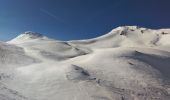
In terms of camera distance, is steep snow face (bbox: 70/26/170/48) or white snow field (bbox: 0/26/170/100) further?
steep snow face (bbox: 70/26/170/48)

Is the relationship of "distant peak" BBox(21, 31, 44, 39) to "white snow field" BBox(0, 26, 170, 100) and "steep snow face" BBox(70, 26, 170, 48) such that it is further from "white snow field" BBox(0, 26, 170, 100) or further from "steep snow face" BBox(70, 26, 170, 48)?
"white snow field" BBox(0, 26, 170, 100)

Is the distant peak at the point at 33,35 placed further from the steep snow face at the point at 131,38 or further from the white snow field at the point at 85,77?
the white snow field at the point at 85,77

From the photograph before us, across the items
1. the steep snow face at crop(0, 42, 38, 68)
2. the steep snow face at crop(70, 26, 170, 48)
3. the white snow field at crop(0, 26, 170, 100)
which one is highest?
the steep snow face at crop(70, 26, 170, 48)

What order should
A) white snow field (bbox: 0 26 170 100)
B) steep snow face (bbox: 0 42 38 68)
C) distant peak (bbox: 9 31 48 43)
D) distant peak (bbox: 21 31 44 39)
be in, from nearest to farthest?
white snow field (bbox: 0 26 170 100) < steep snow face (bbox: 0 42 38 68) < distant peak (bbox: 9 31 48 43) < distant peak (bbox: 21 31 44 39)

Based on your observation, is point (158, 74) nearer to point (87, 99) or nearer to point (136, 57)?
point (136, 57)

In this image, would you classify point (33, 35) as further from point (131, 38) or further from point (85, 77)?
point (85, 77)

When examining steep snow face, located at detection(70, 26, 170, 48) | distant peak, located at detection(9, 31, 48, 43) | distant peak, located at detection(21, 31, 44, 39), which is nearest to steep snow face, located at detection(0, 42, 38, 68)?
steep snow face, located at detection(70, 26, 170, 48)

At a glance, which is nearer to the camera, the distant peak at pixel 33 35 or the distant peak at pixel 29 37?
the distant peak at pixel 29 37

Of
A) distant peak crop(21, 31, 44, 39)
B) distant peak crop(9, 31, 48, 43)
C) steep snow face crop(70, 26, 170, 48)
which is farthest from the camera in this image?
distant peak crop(21, 31, 44, 39)

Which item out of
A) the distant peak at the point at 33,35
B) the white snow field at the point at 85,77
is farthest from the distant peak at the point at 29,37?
the white snow field at the point at 85,77

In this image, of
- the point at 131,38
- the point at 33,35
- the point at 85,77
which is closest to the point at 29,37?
the point at 33,35

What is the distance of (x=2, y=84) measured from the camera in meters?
17.7

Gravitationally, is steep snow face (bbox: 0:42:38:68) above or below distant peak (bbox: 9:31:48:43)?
below

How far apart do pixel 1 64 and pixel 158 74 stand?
41.7ft
